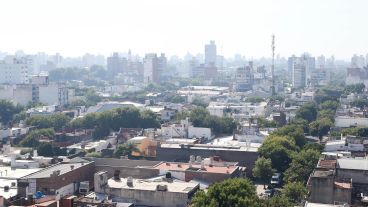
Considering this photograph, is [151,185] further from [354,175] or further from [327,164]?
[354,175]

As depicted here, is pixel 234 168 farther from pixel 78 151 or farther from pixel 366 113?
pixel 366 113

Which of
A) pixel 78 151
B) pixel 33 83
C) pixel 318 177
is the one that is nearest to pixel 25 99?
pixel 33 83

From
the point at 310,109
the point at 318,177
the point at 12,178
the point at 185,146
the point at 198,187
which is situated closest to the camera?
the point at 318,177

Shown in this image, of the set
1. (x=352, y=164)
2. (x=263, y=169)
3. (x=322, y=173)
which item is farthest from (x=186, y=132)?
(x=322, y=173)

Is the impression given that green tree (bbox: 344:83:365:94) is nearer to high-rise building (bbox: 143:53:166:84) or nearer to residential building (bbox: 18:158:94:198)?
high-rise building (bbox: 143:53:166:84)

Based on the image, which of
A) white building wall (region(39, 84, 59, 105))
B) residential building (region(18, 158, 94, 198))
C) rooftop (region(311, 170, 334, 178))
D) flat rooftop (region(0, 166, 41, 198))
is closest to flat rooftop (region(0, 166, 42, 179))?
flat rooftop (region(0, 166, 41, 198))

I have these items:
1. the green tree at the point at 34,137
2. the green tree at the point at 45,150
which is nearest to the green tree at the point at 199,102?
the green tree at the point at 34,137

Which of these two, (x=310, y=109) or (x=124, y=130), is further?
(x=310, y=109)
